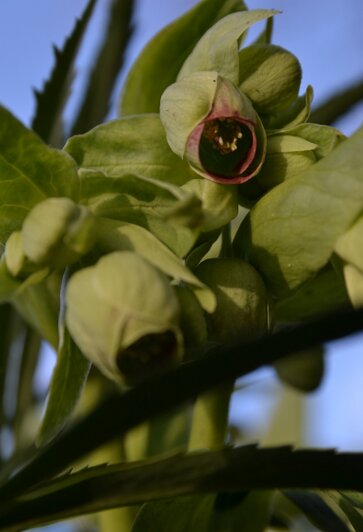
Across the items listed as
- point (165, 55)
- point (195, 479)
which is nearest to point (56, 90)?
point (165, 55)

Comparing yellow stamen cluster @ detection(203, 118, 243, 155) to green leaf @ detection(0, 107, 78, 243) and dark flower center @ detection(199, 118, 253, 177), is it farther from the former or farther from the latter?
green leaf @ detection(0, 107, 78, 243)

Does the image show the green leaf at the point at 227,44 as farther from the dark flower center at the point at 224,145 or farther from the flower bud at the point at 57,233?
the flower bud at the point at 57,233

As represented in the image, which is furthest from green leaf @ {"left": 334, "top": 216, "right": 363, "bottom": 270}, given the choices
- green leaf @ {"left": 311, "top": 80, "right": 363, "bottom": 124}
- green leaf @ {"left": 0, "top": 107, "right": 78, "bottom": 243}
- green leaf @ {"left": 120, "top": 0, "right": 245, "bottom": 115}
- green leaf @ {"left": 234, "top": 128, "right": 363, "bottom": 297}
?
green leaf @ {"left": 311, "top": 80, "right": 363, "bottom": 124}

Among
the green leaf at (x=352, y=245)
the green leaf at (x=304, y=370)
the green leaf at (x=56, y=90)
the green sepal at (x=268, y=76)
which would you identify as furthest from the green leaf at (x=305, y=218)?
the green leaf at (x=56, y=90)

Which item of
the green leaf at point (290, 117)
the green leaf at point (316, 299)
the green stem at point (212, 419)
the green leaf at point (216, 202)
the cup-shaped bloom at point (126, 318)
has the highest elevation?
the cup-shaped bloom at point (126, 318)

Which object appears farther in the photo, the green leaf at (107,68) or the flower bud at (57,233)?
the green leaf at (107,68)

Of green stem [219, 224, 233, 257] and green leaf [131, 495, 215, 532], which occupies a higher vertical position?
green stem [219, 224, 233, 257]
